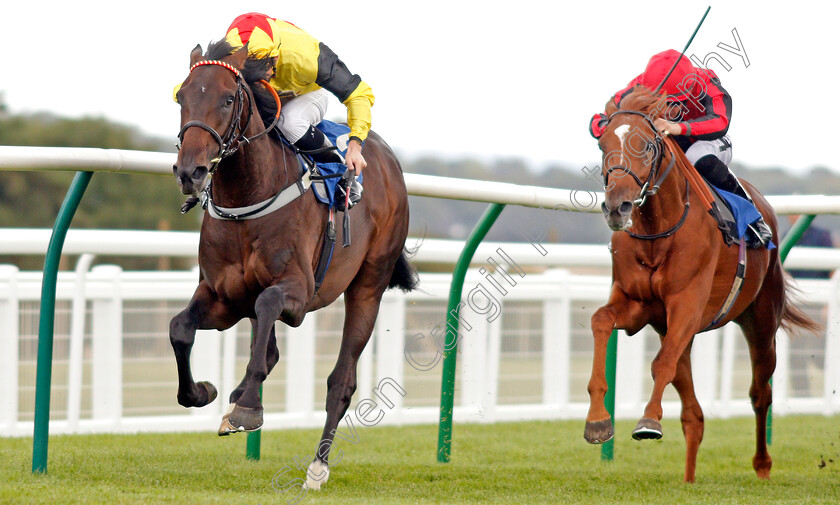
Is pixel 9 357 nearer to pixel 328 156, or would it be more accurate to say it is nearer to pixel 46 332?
pixel 46 332

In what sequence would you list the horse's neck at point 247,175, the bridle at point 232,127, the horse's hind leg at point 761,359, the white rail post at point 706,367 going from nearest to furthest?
the bridle at point 232,127, the horse's neck at point 247,175, the horse's hind leg at point 761,359, the white rail post at point 706,367

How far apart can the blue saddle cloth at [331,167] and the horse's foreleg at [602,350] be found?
3.93ft

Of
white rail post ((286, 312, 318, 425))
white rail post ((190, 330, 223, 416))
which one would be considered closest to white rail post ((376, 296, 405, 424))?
white rail post ((286, 312, 318, 425))

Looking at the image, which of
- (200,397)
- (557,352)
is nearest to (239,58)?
(200,397)

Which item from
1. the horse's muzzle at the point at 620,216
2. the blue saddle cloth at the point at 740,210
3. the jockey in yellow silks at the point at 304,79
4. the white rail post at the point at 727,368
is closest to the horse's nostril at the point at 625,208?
the horse's muzzle at the point at 620,216

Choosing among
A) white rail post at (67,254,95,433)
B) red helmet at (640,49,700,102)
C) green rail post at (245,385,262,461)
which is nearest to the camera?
red helmet at (640,49,700,102)

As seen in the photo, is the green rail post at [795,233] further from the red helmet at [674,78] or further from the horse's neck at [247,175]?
the horse's neck at [247,175]

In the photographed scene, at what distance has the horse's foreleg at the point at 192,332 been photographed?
12.4ft

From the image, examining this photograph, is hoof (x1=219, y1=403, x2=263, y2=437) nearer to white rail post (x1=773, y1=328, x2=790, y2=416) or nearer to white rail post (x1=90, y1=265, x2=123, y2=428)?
white rail post (x1=90, y1=265, x2=123, y2=428)

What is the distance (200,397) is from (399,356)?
3165mm

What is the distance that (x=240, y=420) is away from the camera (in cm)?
355

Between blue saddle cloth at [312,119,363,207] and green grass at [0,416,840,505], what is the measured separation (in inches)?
A: 45.6

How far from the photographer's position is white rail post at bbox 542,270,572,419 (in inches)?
295

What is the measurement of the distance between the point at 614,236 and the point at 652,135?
519mm
